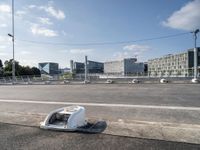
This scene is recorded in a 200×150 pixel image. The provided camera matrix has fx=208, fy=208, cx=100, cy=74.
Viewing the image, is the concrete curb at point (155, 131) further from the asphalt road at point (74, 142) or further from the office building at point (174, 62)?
the office building at point (174, 62)

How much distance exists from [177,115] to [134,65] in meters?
92.8

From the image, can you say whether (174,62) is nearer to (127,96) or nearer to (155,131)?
(127,96)

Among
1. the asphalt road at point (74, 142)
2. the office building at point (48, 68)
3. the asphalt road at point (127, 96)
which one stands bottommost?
the asphalt road at point (127, 96)

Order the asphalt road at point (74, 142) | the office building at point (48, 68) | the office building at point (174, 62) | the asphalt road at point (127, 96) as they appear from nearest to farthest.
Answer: the asphalt road at point (74, 142) < the asphalt road at point (127, 96) < the office building at point (174, 62) < the office building at point (48, 68)

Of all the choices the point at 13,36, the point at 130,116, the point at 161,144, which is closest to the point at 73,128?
the point at 161,144

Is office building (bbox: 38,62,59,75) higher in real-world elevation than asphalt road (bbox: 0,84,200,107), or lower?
higher

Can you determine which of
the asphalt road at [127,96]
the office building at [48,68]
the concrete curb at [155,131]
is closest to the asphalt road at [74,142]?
the concrete curb at [155,131]

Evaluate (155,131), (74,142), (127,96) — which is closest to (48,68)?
(127,96)

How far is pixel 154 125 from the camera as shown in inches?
209

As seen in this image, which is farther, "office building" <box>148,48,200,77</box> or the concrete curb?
"office building" <box>148,48,200,77</box>

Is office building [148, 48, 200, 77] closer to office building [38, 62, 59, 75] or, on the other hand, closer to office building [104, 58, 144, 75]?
office building [104, 58, 144, 75]

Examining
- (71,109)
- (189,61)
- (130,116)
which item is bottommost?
(130,116)

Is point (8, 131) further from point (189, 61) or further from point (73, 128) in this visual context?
point (189, 61)

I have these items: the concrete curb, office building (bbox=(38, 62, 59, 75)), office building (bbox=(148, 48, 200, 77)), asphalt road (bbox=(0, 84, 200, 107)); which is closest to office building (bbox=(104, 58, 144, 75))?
office building (bbox=(148, 48, 200, 77))
